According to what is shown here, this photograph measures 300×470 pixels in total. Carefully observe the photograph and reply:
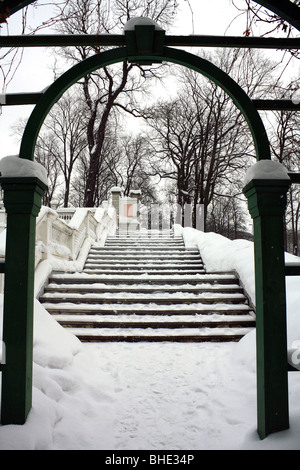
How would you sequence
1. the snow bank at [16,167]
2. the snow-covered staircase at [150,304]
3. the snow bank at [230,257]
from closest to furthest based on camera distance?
1. the snow bank at [16,167]
2. the snow-covered staircase at [150,304]
3. the snow bank at [230,257]

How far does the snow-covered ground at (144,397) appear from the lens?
2.14 meters

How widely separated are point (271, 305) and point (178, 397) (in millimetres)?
1622

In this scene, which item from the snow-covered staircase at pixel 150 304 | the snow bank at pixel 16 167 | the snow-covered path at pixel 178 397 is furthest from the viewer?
the snow-covered staircase at pixel 150 304

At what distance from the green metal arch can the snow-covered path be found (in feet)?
7.16

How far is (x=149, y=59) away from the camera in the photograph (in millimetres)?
Result: 2197

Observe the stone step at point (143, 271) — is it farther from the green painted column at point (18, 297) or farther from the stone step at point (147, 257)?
the green painted column at point (18, 297)

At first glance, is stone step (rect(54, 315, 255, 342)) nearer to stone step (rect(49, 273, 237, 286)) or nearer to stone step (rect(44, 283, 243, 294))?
stone step (rect(44, 283, 243, 294))

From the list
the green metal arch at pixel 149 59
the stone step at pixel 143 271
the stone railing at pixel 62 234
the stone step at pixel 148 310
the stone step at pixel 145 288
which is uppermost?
the green metal arch at pixel 149 59

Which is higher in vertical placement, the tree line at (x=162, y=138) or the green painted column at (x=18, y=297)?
the tree line at (x=162, y=138)

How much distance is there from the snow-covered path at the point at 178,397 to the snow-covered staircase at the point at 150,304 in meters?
0.41

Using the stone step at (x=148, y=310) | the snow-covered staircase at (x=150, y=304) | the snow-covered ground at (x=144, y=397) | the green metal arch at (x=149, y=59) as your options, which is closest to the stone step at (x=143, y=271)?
the snow-covered staircase at (x=150, y=304)

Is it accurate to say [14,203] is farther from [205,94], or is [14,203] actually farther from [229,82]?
[205,94]

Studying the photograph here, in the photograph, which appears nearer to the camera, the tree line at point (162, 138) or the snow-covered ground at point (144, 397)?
the snow-covered ground at point (144, 397)

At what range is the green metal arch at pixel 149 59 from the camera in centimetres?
212
